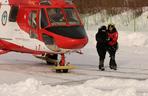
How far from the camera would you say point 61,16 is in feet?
58.0

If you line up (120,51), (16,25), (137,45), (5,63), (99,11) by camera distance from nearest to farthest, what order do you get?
(16,25)
(5,63)
(120,51)
(137,45)
(99,11)

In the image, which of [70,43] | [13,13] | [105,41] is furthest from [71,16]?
[13,13]

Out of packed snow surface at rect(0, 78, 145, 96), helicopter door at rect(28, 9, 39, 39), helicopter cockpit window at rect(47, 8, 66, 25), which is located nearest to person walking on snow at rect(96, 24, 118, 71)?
helicopter cockpit window at rect(47, 8, 66, 25)

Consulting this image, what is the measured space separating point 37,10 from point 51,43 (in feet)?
4.64

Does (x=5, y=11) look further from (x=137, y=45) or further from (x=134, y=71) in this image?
(x=137, y=45)

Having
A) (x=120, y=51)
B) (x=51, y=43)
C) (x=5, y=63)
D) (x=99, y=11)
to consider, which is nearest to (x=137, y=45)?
(x=120, y=51)

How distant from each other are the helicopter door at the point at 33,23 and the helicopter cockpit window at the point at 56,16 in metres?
0.53

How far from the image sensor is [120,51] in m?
25.6

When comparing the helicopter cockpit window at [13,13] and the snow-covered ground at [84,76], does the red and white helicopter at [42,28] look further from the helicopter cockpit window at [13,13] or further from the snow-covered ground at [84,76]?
the snow-covered ground at [84,76]

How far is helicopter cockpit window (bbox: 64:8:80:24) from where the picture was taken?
58.2ft

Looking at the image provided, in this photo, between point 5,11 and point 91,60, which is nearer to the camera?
point 5,11

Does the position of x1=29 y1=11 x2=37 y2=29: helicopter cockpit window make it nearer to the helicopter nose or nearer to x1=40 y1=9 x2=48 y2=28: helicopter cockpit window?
x1=40 y1=9 x2=48 y2=28: helicopter cockpit window

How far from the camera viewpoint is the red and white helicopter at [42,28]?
1727 centimetres

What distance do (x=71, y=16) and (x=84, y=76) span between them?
2419 mm
